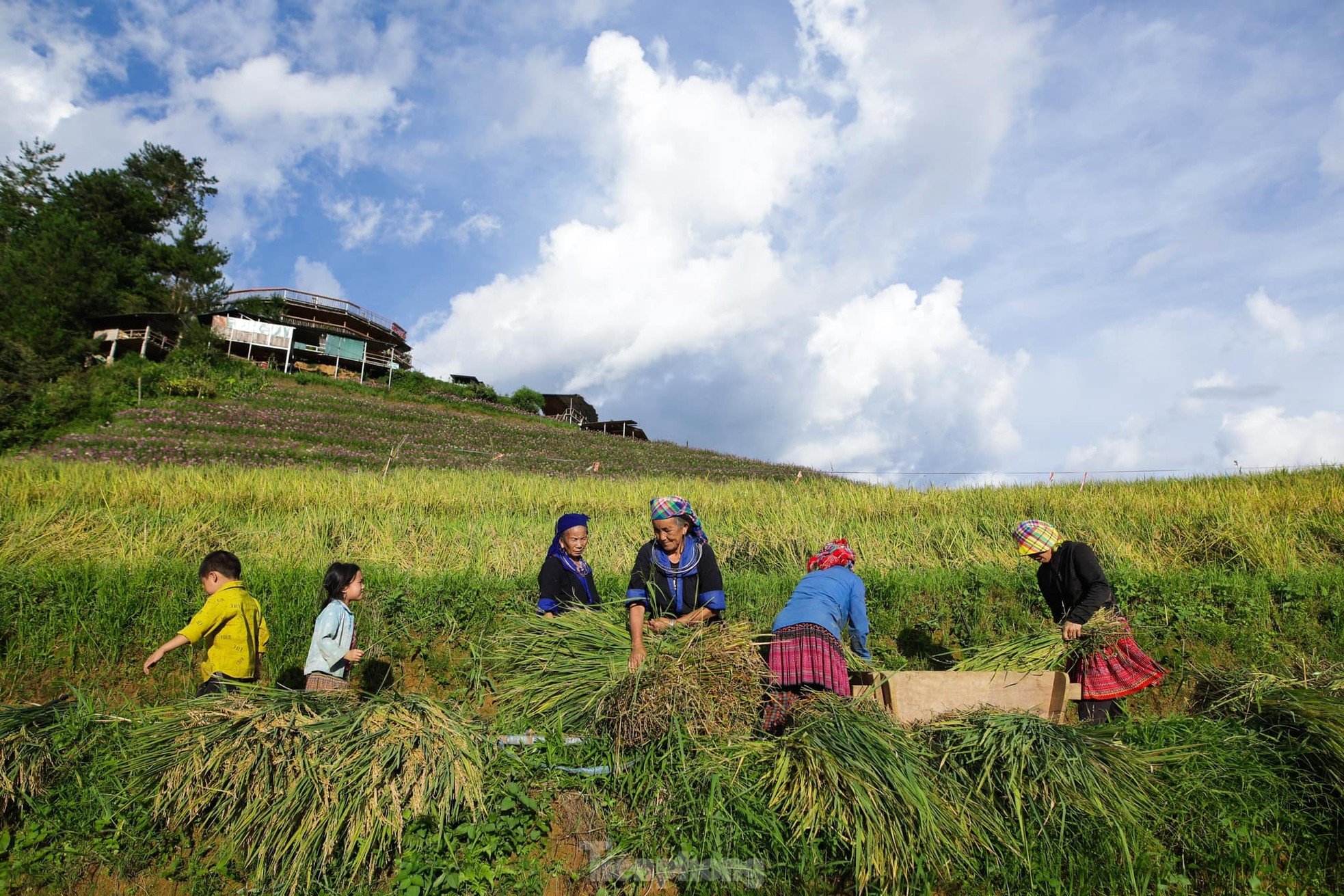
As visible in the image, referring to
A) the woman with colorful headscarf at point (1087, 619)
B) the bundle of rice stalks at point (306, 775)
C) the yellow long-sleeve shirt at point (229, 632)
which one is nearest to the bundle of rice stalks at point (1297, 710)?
the woman with colorful headscarf at point (1087, 619)

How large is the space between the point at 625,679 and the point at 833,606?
3.81 feet

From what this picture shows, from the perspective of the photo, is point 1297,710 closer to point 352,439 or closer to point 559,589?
point 559,589

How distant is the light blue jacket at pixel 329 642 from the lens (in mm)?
3773

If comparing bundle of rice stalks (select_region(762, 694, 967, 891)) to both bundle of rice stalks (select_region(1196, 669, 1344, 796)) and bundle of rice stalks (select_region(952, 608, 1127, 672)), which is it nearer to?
bundle of rice stalks (select_region(952, 608, 1127, 672))

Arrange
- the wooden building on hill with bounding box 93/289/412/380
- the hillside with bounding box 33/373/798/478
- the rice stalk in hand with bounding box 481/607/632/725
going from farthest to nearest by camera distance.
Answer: the wooden building on hill with bounding box 93/289/412/380
the hillside with bounding box 33/373/798/478
the rice stalk in hand with bounding box 481/607/632/725

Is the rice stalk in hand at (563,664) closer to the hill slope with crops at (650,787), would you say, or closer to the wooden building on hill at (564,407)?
the hill slope with crops at (650,787)

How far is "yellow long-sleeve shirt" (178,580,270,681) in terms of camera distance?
3.87 metres

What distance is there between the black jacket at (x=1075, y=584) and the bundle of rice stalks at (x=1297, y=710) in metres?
0.90

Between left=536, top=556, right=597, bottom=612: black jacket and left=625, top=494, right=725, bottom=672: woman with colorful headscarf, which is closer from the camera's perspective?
left=625, top=494, right=725, bottom=672: woman with colorful headscarf

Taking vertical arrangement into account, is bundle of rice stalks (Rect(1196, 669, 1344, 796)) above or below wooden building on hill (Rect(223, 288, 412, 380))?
below

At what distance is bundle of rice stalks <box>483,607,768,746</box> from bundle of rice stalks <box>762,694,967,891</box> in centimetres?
43

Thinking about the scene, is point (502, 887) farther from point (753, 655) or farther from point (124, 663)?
point (124, 663)

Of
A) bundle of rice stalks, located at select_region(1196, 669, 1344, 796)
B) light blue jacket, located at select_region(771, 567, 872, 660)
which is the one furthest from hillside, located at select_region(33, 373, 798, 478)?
bundle of rice stalks, located at select_region(1196, 669, 1344, 796)

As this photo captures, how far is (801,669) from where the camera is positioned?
3.56m
